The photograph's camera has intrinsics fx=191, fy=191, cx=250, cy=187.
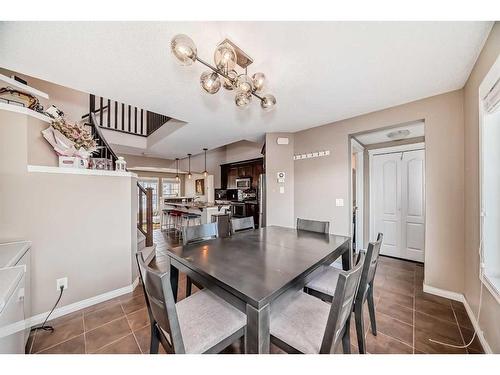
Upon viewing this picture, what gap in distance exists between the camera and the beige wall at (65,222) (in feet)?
5.34

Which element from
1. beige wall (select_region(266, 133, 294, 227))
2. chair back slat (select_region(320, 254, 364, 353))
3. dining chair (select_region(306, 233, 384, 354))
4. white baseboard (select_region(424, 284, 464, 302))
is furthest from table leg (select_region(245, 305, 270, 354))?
beige wall (select_region(266, 133, 294, 227))

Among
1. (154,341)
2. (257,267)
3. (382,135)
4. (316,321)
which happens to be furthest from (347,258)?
(382,135)

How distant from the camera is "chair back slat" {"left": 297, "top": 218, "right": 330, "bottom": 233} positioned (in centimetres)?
222

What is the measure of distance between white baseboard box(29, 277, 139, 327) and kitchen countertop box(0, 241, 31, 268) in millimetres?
691

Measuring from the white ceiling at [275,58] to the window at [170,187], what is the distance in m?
5.89

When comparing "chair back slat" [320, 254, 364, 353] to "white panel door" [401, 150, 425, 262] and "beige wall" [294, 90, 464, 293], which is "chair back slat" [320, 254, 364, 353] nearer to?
"beige wall" [294, 90, 464, 293]

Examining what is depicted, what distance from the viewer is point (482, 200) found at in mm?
1550

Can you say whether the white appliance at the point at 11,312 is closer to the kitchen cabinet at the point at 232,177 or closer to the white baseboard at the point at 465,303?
the white baseboard at the point at 465,303

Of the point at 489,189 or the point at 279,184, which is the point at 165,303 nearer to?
the point at 489,189
